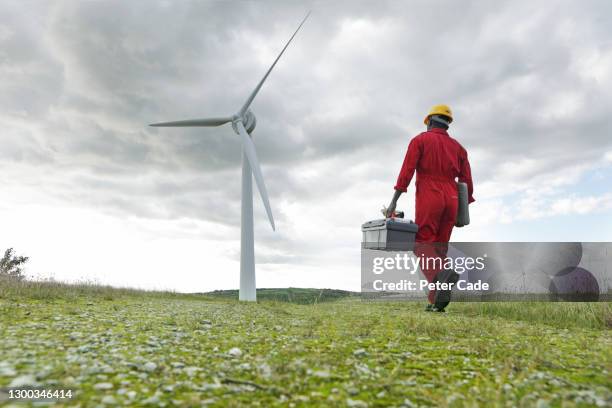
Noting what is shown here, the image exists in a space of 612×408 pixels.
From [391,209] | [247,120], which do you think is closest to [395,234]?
[391,209]

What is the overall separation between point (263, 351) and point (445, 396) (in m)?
2.18

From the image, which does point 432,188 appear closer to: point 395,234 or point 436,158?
point 436,158

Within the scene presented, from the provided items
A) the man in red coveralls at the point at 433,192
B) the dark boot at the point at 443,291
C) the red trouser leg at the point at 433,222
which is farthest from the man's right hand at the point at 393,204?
the dark boot at the point at 443,291

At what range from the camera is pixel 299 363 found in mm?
4180

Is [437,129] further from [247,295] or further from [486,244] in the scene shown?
[247,295]

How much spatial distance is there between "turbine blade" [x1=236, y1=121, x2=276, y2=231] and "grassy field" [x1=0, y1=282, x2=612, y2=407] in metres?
13.1

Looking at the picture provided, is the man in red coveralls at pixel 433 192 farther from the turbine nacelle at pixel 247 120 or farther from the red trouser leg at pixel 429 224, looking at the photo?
the turbine nacelle at pixel 247 120

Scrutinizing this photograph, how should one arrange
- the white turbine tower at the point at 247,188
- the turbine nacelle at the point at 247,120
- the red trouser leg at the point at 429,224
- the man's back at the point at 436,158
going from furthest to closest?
the turbine nacelle at the point at 247,120 → the white turbine tower at the point at 247,188 → the man's back at the point at 436,158 → the red trouser leg at the point at 429,224

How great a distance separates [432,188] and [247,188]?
12.7 meters

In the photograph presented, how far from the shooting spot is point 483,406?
10.7ft

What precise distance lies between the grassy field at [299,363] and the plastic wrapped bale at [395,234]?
13.7ft

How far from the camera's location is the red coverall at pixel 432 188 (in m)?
11.2

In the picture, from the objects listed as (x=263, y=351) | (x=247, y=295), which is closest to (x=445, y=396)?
(x=263, y=351)

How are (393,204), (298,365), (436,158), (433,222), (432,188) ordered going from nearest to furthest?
(298,365), (433,222), (432,188), (436,158), (393,204)
